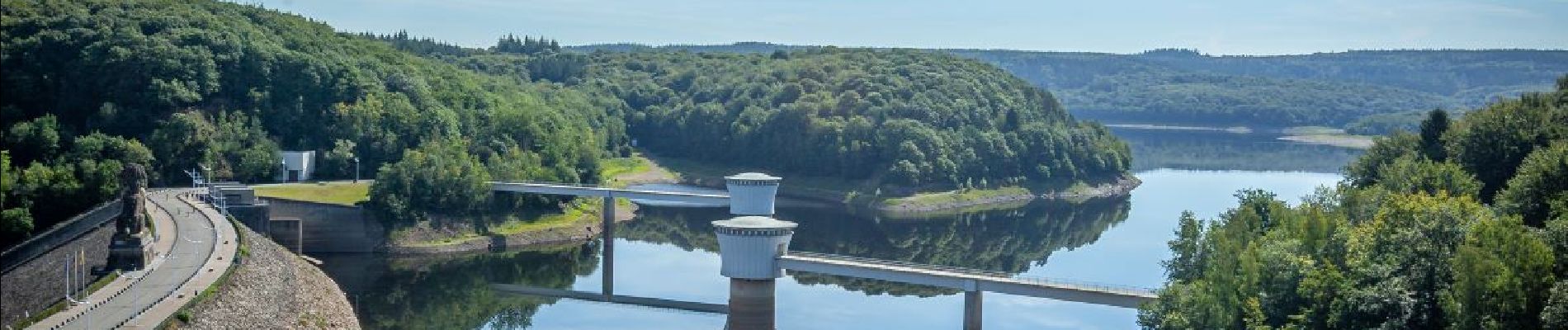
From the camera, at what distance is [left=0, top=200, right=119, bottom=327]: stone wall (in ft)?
150

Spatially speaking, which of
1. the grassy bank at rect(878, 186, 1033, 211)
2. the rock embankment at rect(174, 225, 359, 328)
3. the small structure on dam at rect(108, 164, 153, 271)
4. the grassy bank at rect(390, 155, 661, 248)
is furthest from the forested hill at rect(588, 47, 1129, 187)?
the small structure on dam at rect(108, 164, 153, 271)

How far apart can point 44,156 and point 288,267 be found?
17467 mm

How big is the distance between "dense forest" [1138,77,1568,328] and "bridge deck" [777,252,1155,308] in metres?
2.52

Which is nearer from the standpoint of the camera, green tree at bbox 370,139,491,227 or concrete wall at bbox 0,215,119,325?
concrete wall at bbox 0,215,119,325

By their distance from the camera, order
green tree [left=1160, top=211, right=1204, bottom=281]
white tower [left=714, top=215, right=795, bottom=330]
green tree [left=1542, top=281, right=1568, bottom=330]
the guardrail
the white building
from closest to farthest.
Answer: green tree [left=1542, top=281, right=1568, bottom=330] → the guardrail → green tree [left=1160, top=211, right=1204, bottom=281] → white tower [left=714, top=215, right=795, bottom=330] → the white building

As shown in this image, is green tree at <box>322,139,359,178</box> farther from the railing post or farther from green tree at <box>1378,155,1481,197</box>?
green tree at <box>1378,155,1481,197</box>

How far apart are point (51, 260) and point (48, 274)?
50.1 inches

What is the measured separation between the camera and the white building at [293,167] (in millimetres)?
104562

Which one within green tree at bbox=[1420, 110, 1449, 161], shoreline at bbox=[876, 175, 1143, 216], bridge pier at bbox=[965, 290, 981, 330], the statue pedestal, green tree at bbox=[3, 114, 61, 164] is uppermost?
green tree at bbox=[1420, 110, 1449, 161]

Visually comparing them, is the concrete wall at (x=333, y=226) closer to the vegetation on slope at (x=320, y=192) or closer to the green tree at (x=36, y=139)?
the vegetation on slope at (x=320, y=192)

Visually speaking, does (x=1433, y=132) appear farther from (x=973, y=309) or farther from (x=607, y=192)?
(x=607, y=192)

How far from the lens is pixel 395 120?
113312 mm

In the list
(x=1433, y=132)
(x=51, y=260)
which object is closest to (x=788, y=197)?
(x=1433, y=132)

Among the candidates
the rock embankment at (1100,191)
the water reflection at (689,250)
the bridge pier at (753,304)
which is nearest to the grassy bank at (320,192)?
the water reflection at (689,250)
